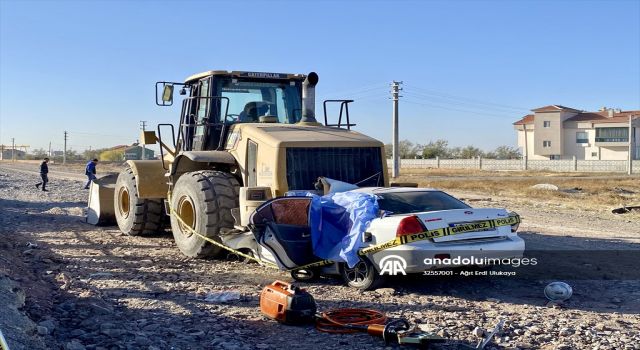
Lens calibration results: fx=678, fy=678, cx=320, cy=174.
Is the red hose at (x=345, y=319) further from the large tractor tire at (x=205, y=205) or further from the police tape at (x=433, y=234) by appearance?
the large tractor tire at (x=205, y=205)

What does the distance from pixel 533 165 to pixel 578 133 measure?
15919mm

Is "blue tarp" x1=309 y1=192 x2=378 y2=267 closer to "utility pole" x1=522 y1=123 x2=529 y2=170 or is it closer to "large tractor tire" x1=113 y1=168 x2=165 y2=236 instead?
"large tractor tire" x1=113 y1=168 x2=165 y2=236

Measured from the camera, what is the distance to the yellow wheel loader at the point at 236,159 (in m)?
9.38

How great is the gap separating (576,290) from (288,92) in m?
5.73

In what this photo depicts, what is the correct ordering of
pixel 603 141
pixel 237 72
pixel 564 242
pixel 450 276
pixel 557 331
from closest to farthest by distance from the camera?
pixel 557 331, pixel 450 276, pixel 237 72, pixel 564 242, pixel 603 141

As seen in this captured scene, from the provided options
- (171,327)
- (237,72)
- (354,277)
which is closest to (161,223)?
(237,72)

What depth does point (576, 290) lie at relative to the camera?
7.89m

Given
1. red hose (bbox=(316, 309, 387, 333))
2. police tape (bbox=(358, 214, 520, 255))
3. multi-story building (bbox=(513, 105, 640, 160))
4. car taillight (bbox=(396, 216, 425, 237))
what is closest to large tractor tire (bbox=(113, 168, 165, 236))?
police tape (bbox=(358, 214, 520, 255))

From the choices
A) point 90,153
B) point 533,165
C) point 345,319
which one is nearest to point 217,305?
point 345,319

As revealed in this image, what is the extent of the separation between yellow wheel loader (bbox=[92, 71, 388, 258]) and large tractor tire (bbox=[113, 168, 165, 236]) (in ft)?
0.06

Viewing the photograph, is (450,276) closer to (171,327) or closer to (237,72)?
(171,327)

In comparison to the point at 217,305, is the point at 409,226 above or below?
above

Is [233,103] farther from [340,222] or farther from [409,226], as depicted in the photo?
[409,226]

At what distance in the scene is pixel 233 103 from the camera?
1111 cm
